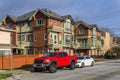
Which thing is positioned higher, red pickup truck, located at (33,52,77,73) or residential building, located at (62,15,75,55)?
residential building, located at (62,15,75,55)

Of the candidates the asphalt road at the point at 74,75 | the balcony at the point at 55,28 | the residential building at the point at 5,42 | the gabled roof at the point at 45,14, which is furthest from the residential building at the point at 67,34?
the asphalt road at the point at 74,75

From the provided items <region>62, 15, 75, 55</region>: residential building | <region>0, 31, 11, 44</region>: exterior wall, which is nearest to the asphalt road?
<region>0, 31, 11, 44</region>: exterior wall

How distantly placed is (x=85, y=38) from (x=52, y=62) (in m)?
54.0

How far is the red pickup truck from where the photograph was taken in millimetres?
28016

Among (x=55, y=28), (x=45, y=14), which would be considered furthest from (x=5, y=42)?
(x=55, y=28)

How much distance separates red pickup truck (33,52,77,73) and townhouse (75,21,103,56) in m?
49.0

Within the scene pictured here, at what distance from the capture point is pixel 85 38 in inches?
3221

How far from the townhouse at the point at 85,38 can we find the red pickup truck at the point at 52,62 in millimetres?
48951

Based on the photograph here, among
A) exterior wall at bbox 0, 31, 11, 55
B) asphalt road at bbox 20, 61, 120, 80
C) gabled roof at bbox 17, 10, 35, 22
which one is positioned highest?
gabled roof at bbox 17, 10, 35, 22

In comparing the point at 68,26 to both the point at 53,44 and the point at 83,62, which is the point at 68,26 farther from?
the point at 83,62

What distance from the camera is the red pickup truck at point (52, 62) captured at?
2802 cm

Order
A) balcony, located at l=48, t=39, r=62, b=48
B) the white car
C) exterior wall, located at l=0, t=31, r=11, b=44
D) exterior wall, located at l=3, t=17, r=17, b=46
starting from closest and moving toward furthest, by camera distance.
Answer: the white car, exterior wall, located at l=0, t=31, r=11, b=44, balcony, located at l=48, t=39, r=62, b=48, exterior wall, located at l=3, t=17, r=17, b=46

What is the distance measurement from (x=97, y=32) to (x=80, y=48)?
8.84 metres

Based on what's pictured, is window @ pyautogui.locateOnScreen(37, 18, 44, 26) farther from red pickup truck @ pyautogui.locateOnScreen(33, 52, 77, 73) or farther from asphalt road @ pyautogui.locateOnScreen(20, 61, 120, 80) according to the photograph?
asphalt road @ pyautogui.locateOnScreen(20, 61, 120, 80)
